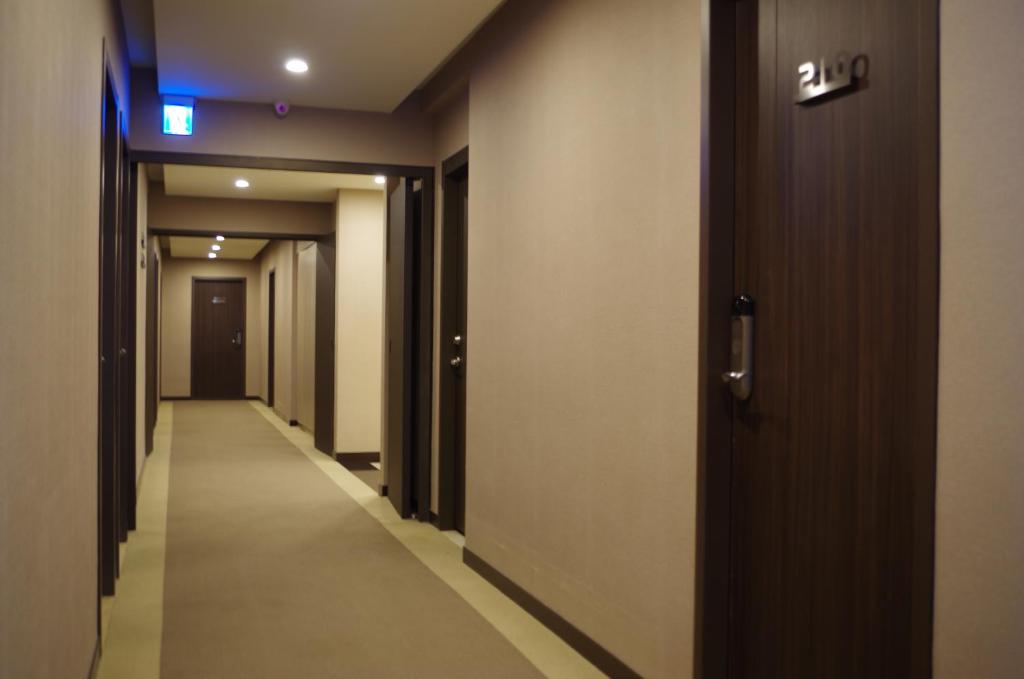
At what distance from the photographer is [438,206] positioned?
592 centimetres

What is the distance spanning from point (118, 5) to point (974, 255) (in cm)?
405

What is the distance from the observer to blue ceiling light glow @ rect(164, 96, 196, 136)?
18.5 ft

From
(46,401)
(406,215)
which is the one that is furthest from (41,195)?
(406,215)

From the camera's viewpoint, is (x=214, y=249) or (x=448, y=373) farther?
(x=214, y=249)

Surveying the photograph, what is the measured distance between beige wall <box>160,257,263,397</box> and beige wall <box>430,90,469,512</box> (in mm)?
11720

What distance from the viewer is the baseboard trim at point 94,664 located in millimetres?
3078

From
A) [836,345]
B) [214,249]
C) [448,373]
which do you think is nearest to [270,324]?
[214,249]

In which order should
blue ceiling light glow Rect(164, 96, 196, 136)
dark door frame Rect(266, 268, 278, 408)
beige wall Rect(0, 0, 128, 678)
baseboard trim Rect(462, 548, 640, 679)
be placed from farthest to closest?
1. dark door frame Rect(266, 268, 278, 408)
2. blue ceiling light glow Rect(164, 96, 196, 136)
3. baseboard trim Rect(462, 548, 640, 679)
4. beige wall Rect(0, 0, 128, 678)

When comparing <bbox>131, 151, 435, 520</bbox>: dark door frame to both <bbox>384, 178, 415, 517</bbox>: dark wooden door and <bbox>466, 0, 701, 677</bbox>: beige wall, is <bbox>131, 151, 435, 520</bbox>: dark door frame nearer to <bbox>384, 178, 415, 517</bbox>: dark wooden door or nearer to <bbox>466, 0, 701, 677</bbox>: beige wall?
<bbox>384, 178, 415, 517</bbox>: dark wooden door

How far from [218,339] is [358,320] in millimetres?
9196

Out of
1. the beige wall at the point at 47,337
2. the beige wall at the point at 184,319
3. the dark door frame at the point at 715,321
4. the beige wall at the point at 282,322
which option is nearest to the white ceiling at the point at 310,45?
the beige wall at the point at 47,337

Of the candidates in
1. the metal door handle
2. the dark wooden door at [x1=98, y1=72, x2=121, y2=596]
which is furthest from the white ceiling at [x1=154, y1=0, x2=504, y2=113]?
the metal door handle

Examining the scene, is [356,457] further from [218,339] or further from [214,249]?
[218,339]

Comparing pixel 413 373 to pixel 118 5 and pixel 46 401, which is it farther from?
pixel 46 401
